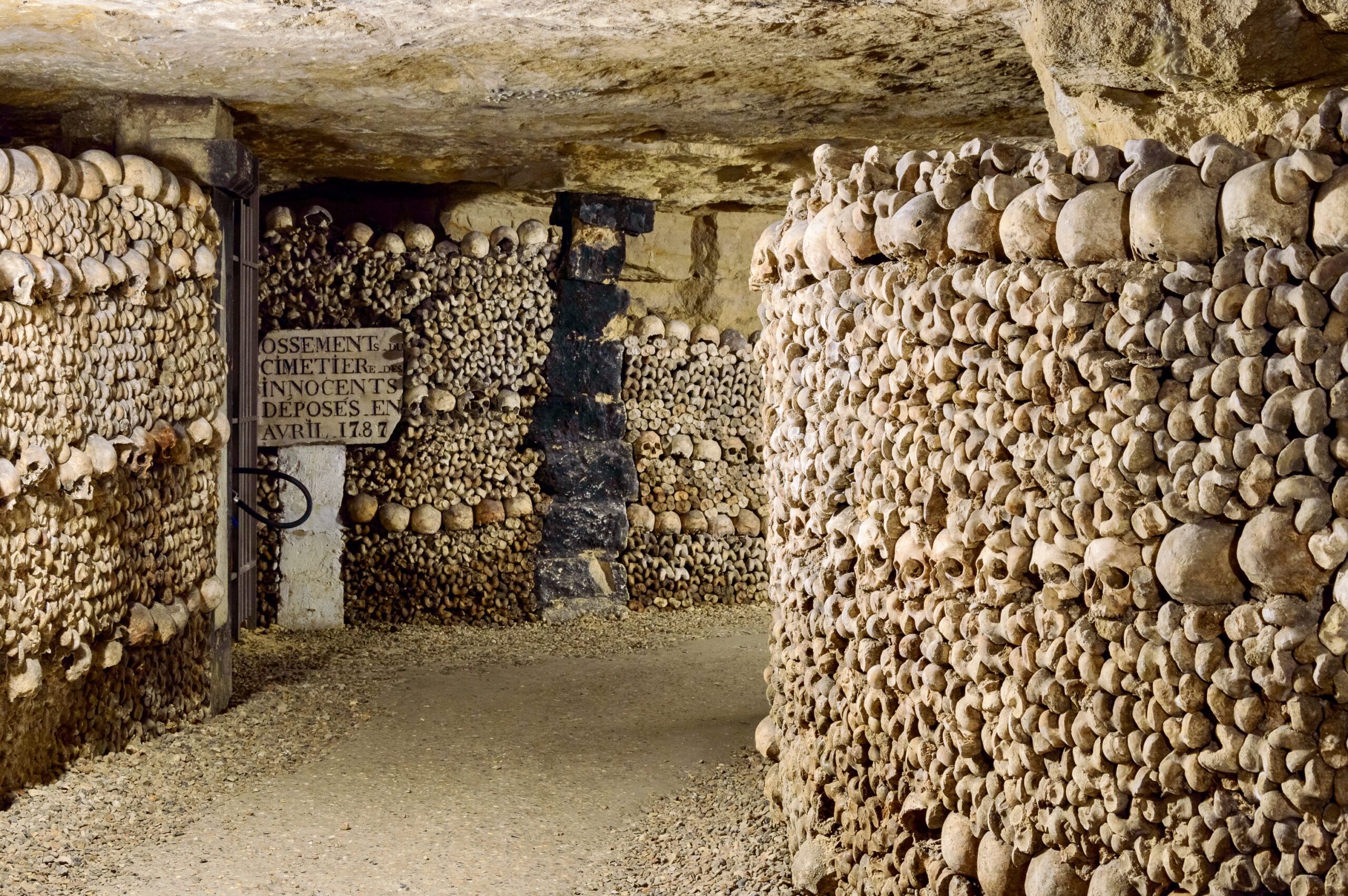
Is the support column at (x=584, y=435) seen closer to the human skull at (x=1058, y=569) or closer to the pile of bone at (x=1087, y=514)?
the pile of bone at (x=1087, y=514)

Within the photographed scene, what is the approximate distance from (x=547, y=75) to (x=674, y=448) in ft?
10.4

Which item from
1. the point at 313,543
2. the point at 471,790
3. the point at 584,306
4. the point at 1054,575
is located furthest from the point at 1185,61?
the point at 313,543

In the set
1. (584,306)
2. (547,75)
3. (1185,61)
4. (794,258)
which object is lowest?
(584,306)

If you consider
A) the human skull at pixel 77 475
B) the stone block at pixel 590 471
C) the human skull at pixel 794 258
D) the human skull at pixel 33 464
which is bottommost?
the stone block at pixel 590 471

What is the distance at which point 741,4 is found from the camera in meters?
3.41

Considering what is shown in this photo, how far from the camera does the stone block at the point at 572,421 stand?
681 cm

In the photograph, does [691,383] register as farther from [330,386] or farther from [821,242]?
[821,242]

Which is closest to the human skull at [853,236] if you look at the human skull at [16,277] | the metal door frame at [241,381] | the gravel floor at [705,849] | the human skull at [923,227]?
the human skull at [923,227]

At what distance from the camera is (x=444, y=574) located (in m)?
6.63

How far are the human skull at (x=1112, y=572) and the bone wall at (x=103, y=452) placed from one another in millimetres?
2808

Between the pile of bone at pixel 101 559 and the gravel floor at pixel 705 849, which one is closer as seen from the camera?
the gravel floor at pixel 705 849

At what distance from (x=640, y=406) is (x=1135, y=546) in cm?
531

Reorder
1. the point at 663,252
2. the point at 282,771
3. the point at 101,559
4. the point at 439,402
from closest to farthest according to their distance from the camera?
the point at 101,559 < the point at 282,771 < the point at 439,402 < the point at 663,252

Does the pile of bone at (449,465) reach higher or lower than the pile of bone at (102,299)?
lower
